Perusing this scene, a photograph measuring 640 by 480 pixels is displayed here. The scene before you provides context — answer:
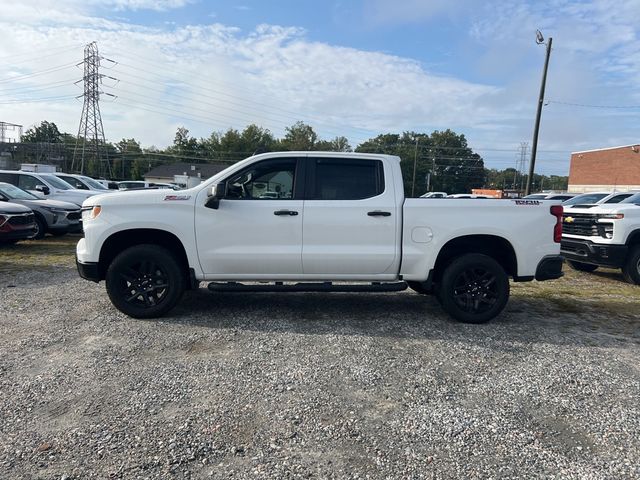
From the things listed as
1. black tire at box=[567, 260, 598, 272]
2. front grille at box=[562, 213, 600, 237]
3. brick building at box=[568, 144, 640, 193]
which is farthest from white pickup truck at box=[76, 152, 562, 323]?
brick building at box=[568, 144, 640, 193]

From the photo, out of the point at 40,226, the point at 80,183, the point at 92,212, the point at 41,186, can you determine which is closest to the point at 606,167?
the point at 80,183

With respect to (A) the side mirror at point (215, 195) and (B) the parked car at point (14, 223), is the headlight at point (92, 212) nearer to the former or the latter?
(A) the side mirror at point (215, 195)

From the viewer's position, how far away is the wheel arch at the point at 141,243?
5449 millimetres

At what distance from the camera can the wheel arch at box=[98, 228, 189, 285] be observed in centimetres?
545

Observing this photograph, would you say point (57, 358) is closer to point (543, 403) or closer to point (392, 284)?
point (392, 284)

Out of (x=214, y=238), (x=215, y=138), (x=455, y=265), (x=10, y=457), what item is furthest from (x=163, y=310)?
(x=215, y=138)

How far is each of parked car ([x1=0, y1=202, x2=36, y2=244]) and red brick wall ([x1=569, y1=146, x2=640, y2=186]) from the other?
56838mm

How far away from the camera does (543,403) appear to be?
11.9 ft

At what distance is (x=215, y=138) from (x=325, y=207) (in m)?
99.9

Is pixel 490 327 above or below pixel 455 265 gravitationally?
below

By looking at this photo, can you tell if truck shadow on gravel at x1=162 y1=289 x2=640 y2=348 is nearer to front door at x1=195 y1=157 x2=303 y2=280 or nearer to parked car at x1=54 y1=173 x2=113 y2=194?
front door at x1=195 y1=157 x2=303 y2=280

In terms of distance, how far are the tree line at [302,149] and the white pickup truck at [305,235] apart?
55165mm

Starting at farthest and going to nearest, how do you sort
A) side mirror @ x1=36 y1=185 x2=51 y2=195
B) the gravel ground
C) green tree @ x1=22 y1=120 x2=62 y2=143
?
green tree @ x1=22 y1=120 x2=62 y2=143, side mirror @ x1=36 y1=185 x2=51 y2=195, the gravel ground

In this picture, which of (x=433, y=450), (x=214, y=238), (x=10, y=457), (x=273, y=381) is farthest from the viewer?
(x=214, y=238)
